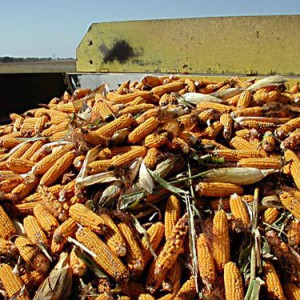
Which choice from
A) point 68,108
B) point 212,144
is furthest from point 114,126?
point 68,108

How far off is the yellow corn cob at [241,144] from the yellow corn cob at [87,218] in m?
1.32

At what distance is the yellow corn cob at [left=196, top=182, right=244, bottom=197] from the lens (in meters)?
2.96

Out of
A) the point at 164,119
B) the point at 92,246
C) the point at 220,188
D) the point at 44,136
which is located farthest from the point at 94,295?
the point at 44,136

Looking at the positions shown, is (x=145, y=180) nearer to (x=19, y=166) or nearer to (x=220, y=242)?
(x=220, y=242)

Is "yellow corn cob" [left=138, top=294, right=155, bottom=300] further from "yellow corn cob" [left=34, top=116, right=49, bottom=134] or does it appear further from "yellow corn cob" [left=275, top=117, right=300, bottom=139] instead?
"yellow corn cob" [left=34, top=116, right=49, bottom=134]

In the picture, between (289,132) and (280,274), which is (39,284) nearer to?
(280,274)

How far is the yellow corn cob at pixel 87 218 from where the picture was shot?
9.07ft

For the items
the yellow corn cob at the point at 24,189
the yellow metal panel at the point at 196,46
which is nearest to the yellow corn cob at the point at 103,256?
the yellow corn cob at the point at 24,189

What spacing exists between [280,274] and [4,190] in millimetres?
2090

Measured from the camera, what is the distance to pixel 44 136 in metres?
4.07

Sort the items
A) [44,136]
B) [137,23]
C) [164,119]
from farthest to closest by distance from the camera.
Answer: [137,23] → [44,136] → [164,119]

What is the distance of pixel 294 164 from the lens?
10.3 feet

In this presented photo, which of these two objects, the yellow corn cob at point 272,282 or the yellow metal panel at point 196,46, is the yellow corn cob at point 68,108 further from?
the yellow corn cob at point 272,282

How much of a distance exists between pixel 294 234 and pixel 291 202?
22 cm
